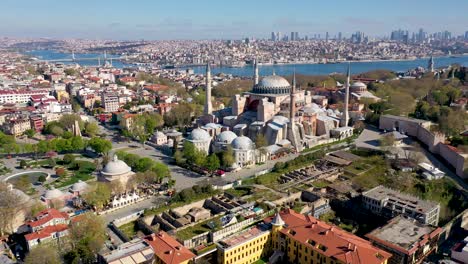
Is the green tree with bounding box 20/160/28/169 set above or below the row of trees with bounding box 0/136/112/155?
below

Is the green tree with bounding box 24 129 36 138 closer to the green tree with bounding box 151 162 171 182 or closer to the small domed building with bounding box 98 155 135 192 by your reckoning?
the small domed building with bounding box 98 155 135 192

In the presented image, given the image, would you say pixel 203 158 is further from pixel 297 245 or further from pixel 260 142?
pixel 297 245

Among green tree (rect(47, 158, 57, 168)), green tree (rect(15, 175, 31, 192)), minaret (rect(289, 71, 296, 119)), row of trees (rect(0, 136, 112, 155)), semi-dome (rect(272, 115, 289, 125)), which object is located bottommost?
green tree (rect(47, 158, 57, 168))

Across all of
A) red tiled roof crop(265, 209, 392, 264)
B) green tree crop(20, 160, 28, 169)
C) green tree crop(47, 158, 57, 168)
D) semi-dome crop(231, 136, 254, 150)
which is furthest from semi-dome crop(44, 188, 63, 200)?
red tiled roof crop(265, 209, 392, 264)

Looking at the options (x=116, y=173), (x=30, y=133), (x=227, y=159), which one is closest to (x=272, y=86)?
(x=227, y=159)

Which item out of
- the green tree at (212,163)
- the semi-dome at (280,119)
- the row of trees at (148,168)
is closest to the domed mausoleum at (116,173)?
the row of trees at (148,168)

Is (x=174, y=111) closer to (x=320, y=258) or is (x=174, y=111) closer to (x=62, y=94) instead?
(x=62, y=94)
